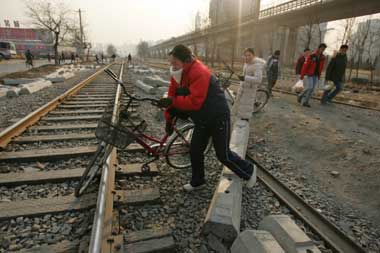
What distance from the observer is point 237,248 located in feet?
6.89

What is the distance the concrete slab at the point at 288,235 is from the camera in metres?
1.97

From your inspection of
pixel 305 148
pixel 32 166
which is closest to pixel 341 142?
pixel 305 148

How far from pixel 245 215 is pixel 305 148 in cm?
295

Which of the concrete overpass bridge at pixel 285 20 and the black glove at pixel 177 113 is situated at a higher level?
the concrete overpass bridge at pixel 285 20

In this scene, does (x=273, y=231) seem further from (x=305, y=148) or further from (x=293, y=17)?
(x=293, y=17)

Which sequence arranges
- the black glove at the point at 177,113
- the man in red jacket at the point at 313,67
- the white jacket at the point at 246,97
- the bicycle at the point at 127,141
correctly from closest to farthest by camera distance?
the bicycle at the point at 127,141, the black glove at the point at 177,113, the white jacket at the point at 246,97, the man in red jacket at the point at 313,67

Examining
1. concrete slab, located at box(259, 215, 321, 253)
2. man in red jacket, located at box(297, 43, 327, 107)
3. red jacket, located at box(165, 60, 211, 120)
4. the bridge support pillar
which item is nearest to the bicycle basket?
red jacket, located at box(165, 60, 211, 120)

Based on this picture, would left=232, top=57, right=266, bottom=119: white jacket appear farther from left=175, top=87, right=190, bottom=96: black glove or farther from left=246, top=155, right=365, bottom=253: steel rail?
left=175, top=87, right=190, bottom=96: black glove

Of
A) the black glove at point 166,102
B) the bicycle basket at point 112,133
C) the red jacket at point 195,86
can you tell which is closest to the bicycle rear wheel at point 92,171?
the bicycle basket at point 112,133

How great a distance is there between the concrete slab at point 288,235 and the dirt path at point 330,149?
5.49 feet

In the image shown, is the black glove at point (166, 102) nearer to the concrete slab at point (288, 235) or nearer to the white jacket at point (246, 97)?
the concrete slab at point (288, 235)

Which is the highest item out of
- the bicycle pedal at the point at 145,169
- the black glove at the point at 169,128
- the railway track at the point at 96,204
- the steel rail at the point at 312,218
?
the black glove at the point at 169,128

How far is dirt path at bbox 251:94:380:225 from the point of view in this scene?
3.66 meters

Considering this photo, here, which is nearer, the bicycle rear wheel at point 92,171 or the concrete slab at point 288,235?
the concrete slab at point 288,235
